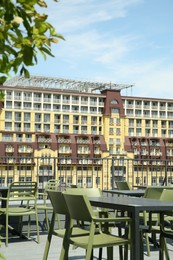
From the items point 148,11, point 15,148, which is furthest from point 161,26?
point 15,148

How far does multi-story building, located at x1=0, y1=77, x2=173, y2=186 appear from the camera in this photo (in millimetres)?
124188

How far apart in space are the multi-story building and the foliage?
390 ft

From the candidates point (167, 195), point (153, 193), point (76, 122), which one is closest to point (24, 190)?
point (153, 193)

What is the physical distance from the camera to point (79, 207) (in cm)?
395

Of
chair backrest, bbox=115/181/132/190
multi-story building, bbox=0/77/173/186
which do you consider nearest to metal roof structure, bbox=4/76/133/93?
multi-story building, bbox=0/77/173/186

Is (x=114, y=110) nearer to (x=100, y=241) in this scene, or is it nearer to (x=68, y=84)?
(x=68, y=84)

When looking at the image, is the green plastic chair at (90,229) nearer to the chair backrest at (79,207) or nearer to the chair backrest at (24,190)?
the chair backrest at (79,207)

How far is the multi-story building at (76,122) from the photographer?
407ft

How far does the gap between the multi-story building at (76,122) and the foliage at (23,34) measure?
11888 cm

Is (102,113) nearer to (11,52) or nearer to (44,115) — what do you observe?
(44,115)

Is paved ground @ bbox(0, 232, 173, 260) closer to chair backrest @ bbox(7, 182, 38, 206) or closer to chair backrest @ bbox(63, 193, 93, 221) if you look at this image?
chair backrest @ bbox(7, 182, 38, 206)

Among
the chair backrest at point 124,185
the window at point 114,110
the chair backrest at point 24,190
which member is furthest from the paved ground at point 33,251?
the window at point 114,110

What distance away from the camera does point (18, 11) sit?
1.64 m

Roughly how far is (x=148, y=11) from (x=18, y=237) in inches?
299
